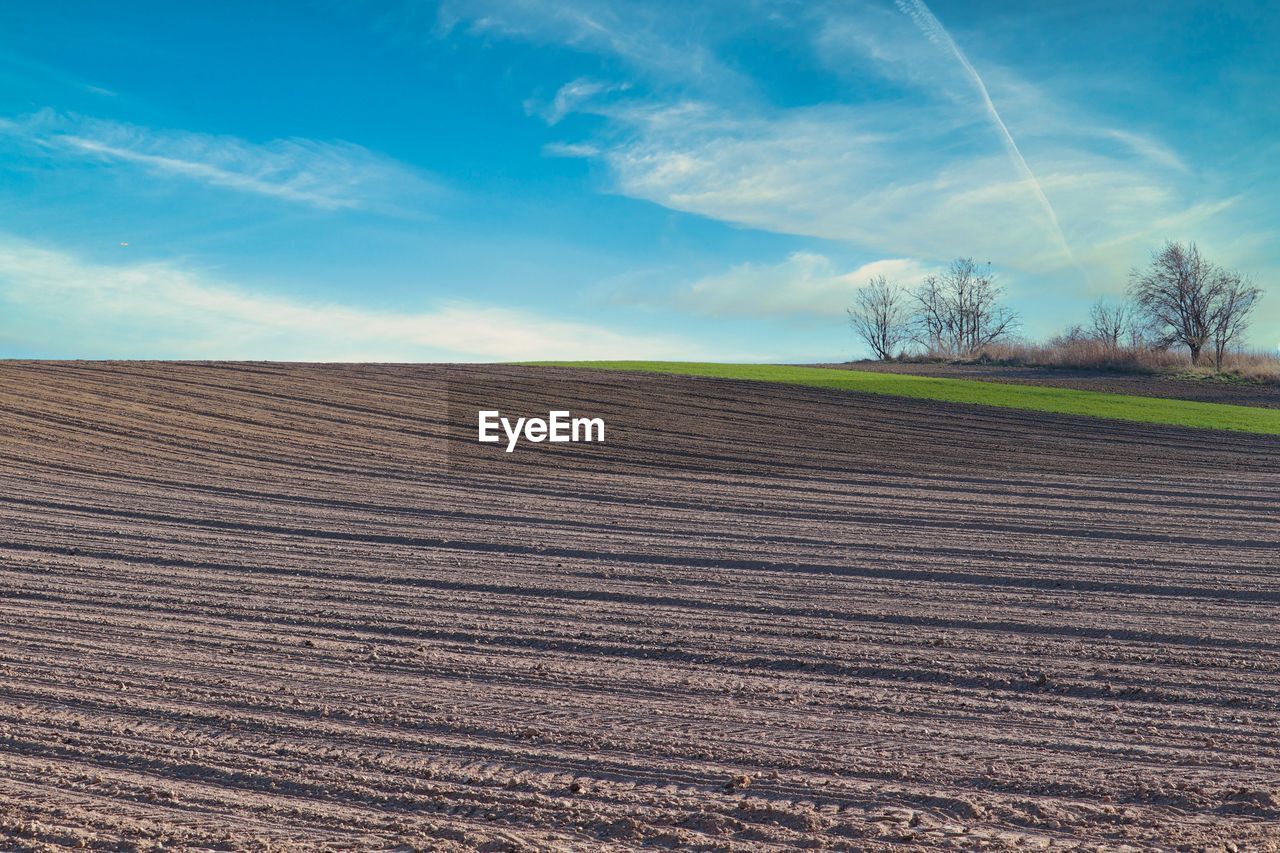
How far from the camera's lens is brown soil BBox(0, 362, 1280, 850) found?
12.3ft

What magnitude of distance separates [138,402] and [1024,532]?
57.7ft

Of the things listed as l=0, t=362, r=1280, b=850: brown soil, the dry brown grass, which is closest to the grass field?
l=0, t=362, r=1280, b=850: brown soil

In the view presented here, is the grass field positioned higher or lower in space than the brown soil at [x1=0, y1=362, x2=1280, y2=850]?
higher

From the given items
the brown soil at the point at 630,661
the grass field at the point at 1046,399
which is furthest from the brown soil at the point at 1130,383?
the brown soil at the point at 630,661

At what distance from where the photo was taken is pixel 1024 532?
10.3 m

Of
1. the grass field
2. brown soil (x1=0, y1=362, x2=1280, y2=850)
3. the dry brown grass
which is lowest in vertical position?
brown soil (x1=0, y1=362, x2=1280, y2=850)

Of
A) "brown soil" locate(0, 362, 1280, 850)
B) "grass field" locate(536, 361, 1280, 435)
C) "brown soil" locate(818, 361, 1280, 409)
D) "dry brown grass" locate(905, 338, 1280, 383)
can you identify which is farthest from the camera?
"dry brown grass" locate(905, 338, 1280, 383)

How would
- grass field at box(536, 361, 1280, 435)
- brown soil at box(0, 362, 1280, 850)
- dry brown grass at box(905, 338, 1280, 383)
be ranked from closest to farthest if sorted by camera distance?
brown soil at box(0, 362, 1280, 850), grass field at box(536, 361, 1280, 435), dry brown grass at box(905, 338, 1280, 383)

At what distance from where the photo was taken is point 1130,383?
107 ft

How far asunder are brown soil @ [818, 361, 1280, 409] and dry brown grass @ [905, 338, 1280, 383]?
0.68 m

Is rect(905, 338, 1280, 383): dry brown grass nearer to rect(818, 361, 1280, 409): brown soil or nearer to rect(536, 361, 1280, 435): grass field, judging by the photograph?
rect(818, 361, 1280, 409): brown soil

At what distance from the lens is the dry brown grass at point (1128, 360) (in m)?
33.8

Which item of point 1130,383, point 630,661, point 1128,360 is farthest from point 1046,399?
point 630,661

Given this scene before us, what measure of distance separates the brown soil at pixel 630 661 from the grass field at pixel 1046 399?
8.54 m
